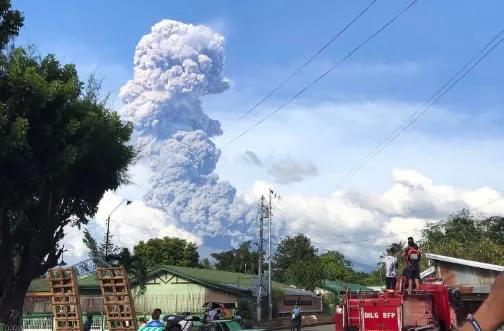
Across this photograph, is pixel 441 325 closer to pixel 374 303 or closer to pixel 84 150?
pixel 374 303

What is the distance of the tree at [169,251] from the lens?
249 ft

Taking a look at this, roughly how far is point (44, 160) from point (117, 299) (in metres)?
4.87

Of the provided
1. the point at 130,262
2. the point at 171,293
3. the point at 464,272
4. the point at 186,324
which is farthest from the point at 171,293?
the point at 186,324

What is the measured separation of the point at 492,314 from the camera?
1796mm

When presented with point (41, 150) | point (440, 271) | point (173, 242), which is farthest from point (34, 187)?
point (173, 242)

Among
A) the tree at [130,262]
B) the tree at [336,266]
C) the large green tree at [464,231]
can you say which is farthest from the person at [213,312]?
the tree at [336,266]

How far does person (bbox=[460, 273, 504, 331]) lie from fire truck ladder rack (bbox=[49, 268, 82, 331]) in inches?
739

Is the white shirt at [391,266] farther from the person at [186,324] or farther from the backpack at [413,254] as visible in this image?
the person at [186,324]

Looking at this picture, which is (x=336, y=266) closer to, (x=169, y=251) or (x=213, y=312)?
(x=169, y=251)

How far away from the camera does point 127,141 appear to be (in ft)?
88.9

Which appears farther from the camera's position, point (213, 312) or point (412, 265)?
point (213, 312)

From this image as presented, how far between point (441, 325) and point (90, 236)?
32.1 metres

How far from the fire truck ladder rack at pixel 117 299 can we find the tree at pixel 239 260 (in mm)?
76320

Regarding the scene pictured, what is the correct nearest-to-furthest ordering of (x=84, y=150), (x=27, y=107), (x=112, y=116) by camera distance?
(x=27, y=107) → (x=84, y=150) → (x=112, y=116)
